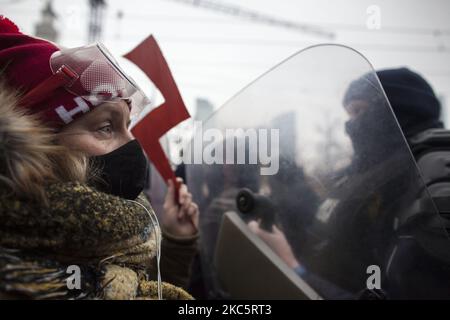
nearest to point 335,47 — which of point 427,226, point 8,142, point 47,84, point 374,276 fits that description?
point 427,226

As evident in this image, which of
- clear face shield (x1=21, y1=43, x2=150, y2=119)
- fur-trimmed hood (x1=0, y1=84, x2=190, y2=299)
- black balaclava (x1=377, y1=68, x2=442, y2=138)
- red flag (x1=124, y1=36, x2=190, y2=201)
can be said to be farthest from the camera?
black balaclava (x1=377, y1=68, x2=442, y2=138)

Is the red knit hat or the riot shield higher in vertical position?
the red knit hat

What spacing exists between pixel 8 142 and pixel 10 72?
0.87 feet

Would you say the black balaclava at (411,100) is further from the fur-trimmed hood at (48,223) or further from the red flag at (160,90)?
the fur-trimmed hood at (48,223)

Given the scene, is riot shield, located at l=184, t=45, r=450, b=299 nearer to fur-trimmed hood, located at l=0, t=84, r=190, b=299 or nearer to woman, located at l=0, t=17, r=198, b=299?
woman, located at l=0, t=17, r=198, b=299

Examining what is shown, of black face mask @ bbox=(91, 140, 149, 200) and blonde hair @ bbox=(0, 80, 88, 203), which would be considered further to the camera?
black face mask @ bbox=(91, 140, 149, 200)

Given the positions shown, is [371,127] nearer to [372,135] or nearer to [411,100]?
[372,135]

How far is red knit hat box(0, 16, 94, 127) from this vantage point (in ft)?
2.93

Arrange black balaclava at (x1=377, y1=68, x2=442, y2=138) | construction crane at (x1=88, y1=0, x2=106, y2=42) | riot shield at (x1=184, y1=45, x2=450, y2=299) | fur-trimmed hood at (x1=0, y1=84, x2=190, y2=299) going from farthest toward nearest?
construction crane at (x1=88, y1=0, x2=106, y2=42) < black balaclava at (x1=377, y1=68, x2=442, y2=138) < riot shield at (x1=184, y1=45, x2=450, y2=299) < fur-trimmed hood at (x1=0, y1=84, x2=190, y2=299)

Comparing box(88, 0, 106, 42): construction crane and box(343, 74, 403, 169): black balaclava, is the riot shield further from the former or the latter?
box(88, 0, 106, 42): construction crane

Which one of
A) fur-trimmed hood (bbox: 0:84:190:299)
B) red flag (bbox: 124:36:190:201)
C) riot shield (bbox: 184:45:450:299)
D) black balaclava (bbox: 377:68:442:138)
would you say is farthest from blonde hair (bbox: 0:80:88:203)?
black balaclava (bbox: 377:68:442:138)

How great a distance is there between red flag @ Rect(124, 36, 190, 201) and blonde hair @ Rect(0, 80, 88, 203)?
1.53 ft

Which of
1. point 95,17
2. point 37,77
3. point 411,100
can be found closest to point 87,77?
point 37,77
